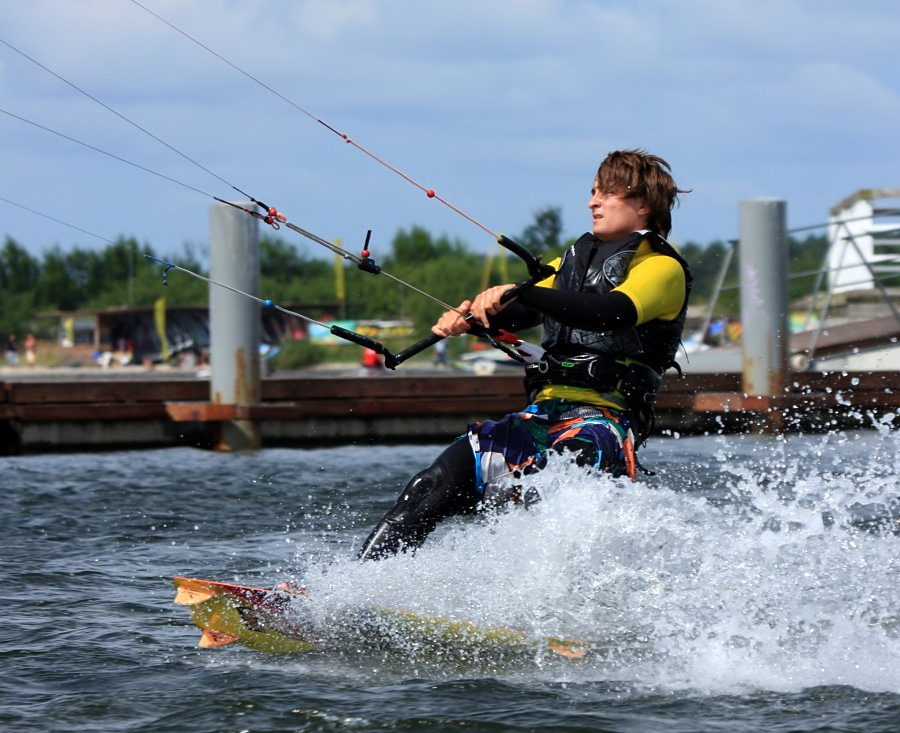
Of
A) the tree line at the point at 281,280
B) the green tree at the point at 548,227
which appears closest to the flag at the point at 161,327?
the tree line at the point at 281,280

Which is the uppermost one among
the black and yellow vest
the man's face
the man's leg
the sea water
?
the man's face

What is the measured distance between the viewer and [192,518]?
7578 millimetres

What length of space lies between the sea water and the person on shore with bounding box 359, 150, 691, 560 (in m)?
0.11

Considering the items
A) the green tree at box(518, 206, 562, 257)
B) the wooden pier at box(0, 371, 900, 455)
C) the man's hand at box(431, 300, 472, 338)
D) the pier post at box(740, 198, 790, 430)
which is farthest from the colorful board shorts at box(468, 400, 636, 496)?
the green tree at box(518, 206, 562, 257)

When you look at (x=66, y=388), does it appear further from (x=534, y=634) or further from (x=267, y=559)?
(x=534, y=634)

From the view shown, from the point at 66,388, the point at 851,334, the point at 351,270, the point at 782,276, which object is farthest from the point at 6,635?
the point at 351,270

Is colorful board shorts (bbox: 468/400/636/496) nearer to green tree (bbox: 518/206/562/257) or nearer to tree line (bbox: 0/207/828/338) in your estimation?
tree line (bbox: 0/207/828/338)

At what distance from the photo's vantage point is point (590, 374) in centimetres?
450

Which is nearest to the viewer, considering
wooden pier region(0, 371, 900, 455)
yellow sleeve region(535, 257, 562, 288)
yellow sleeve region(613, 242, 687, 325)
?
yellow sleeve region(613, 242, 687, 325)

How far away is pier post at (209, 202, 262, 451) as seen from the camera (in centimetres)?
1084

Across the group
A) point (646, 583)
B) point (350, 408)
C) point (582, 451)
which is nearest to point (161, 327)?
point (350, 408)

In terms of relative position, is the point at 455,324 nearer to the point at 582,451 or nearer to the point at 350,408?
the point at 582,451

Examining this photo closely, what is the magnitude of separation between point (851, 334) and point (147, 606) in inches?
416

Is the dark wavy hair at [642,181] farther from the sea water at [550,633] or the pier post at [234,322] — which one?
the pier post at [234,322]
